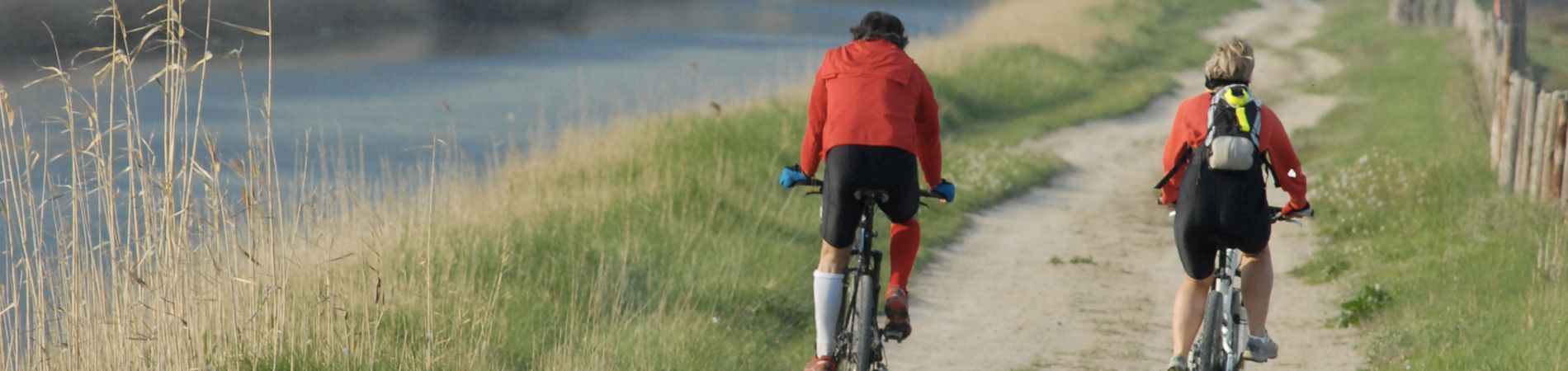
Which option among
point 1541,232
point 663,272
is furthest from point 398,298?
point 1541,232

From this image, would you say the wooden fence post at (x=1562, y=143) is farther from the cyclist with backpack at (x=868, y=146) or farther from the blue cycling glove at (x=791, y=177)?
the blue cycling glove at (x=791, y=177)

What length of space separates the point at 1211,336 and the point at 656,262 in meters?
4.03

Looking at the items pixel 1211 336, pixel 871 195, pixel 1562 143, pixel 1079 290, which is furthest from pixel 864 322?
pixel 1562 143

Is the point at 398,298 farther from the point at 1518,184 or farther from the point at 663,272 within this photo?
the point at 1518,184

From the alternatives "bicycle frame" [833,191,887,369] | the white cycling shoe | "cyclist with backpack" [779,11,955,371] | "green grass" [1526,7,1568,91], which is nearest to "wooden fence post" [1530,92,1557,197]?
the white cycling shoe

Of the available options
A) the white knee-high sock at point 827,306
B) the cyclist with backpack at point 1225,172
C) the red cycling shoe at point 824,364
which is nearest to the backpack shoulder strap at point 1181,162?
the cyclist with backpack at point 1225,172

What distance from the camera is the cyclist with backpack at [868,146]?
18.9ft

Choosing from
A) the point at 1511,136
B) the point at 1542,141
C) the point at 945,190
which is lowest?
the point at 1511,136

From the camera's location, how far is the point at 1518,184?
11742mm

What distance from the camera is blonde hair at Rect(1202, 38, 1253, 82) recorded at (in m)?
5.68

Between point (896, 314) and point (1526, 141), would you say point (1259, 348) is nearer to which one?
point (896, 314)

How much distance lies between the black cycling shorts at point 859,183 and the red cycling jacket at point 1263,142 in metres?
0.88

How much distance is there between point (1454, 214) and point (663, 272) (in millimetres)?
5391

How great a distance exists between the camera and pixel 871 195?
19.2 ft
